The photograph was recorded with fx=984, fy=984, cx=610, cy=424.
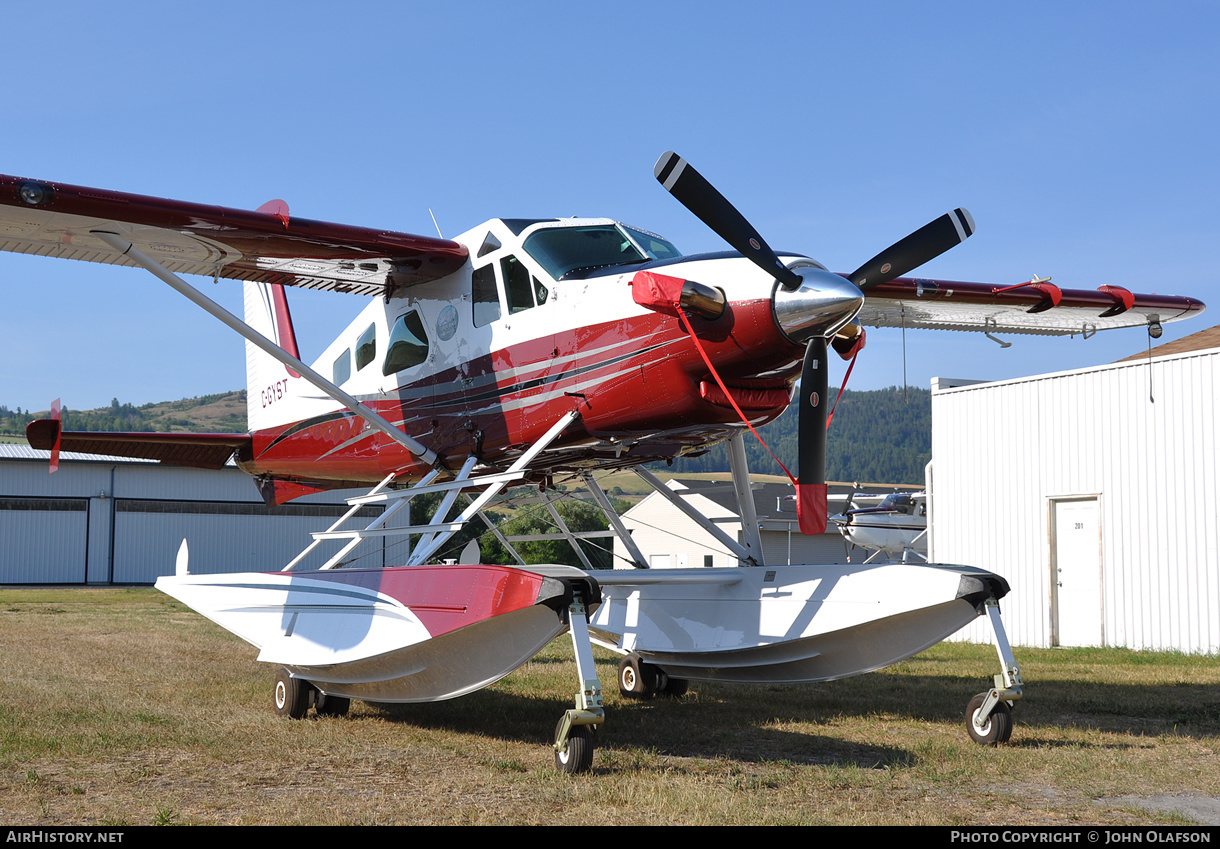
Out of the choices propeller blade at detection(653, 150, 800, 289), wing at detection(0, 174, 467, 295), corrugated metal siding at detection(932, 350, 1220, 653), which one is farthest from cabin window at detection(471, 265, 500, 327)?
corrugated metal siding at detection(932, 350, 1220, 653)

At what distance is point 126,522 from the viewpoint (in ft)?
132

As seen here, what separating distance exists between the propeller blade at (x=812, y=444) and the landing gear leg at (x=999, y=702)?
1.35 metres

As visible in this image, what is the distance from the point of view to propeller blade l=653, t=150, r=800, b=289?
239 inches

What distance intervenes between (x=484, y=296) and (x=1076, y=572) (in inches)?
425

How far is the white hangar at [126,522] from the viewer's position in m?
38.5

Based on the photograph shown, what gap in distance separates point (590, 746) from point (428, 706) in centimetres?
337

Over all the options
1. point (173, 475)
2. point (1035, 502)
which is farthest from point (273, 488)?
point (173, 475)

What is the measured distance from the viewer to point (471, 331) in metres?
8.19

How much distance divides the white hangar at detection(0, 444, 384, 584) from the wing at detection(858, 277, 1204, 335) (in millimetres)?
29371

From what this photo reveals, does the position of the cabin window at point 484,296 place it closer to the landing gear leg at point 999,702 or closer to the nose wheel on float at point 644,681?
the nose wheel on float at point 644,681

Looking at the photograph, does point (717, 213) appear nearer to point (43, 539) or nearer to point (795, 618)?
point (795, 618)

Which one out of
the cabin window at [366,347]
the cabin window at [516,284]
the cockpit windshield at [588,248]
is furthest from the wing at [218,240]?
the cockpit windshield at [588,248]

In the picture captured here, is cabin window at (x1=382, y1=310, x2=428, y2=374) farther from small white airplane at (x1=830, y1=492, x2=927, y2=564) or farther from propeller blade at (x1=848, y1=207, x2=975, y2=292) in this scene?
small white airplane at (x1=830, y1=492, x2=927, y2=564)

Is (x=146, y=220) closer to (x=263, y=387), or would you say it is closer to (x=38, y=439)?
(x=38, y=439)
